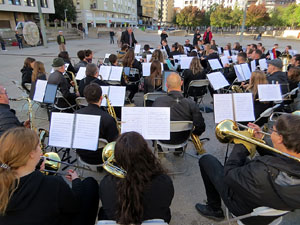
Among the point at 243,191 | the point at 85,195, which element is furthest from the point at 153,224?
the point at 85,195

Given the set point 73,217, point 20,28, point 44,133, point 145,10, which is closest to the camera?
point 73,217

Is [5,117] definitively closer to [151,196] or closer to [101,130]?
[101,130]

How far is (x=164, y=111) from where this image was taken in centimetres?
259

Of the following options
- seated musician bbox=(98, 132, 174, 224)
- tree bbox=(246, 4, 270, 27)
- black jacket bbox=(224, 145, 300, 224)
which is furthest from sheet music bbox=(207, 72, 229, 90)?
tree bbox=(246, 4, 270, 27)

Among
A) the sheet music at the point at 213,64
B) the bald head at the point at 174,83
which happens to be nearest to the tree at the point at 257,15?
the sheet music at the point at 213,64

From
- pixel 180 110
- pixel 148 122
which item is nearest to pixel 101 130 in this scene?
pixel 148 122

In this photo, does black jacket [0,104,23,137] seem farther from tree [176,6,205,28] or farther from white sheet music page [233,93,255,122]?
tree [176,6,205,28]

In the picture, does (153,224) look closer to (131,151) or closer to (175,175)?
(131,151)

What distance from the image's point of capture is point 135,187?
4.44 feet

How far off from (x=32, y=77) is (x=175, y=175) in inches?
167

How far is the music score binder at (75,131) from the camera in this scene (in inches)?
95.2

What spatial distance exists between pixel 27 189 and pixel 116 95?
2452 mm

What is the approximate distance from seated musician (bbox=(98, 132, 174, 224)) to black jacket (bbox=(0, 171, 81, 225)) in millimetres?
311

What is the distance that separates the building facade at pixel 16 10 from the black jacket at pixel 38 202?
37491mm
